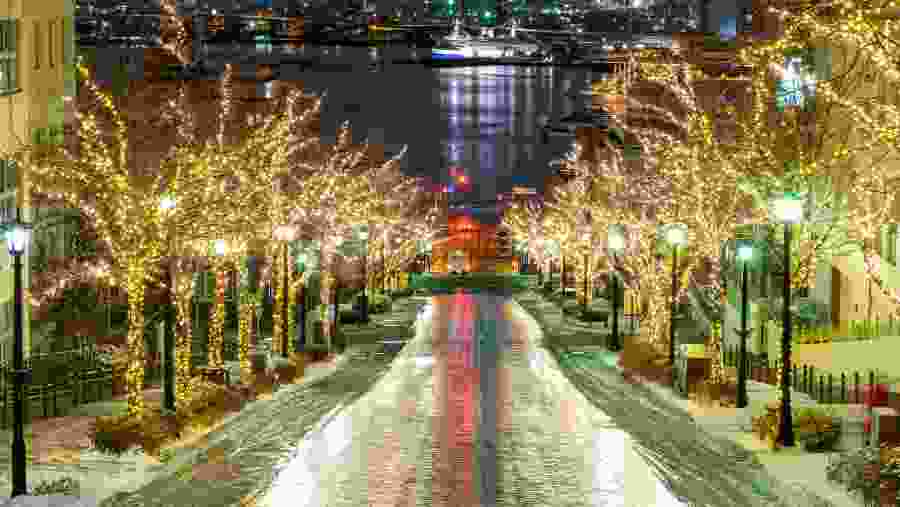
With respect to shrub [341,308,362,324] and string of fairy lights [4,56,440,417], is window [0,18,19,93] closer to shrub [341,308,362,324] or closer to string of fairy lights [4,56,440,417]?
string of fairy lights [4,56,440,417]

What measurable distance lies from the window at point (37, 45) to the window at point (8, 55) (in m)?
2.28

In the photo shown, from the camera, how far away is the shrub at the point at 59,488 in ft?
70.8

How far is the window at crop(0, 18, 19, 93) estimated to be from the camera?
42.1m

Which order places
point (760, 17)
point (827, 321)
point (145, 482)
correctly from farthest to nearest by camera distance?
point (760, 17) < point (827, 321) < point (145, 482)

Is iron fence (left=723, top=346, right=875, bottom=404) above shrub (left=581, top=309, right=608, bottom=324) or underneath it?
underneath

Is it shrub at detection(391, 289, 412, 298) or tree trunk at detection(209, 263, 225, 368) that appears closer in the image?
tree trunk at detection(209, 263, 225, 368)

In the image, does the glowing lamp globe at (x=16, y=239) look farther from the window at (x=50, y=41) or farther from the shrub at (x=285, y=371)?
the window at (x=50, y=41)

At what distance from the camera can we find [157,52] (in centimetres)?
5141

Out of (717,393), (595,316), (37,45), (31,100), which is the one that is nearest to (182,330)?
(31,100)

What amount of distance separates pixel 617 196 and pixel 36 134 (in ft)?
103

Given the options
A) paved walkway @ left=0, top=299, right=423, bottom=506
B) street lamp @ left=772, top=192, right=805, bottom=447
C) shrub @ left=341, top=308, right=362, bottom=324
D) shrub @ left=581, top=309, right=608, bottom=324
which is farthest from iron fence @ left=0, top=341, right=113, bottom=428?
shrub @ left=581, top=309, right=608, bottom=324

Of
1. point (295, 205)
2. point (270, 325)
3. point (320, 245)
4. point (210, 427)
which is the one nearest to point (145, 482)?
point (210, 427)

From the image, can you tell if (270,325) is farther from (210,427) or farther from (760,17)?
(210,427)

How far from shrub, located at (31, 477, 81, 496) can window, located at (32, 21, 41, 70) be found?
25732mm
